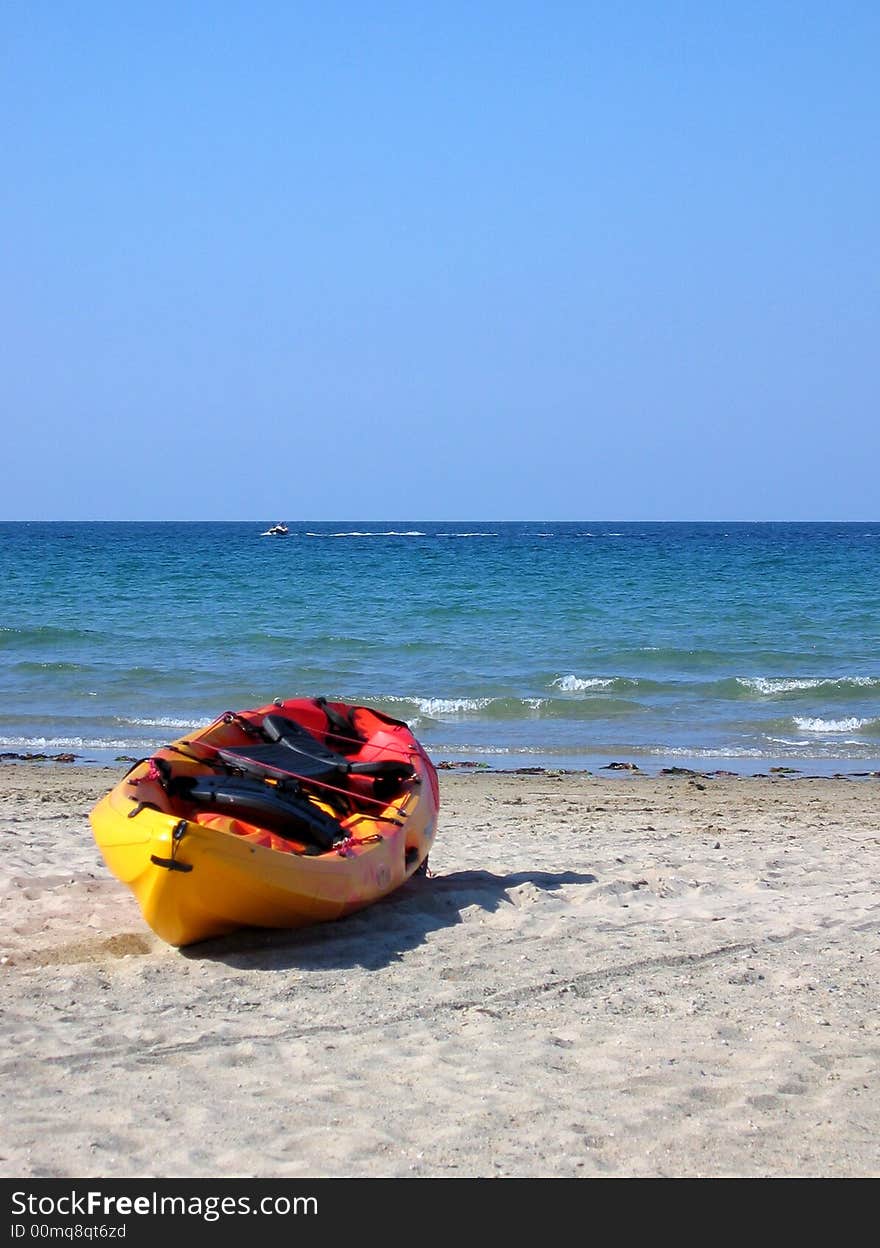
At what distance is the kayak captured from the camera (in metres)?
5.88

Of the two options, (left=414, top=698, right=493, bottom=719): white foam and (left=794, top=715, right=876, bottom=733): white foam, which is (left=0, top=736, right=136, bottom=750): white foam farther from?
(left=794, top=715, right=876, bottom=733): white foam

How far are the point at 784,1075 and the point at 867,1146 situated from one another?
0.61 meters

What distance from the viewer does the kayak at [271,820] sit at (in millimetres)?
5875

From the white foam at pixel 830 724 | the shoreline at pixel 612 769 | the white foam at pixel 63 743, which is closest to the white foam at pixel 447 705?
the shoreline at pixel 612 769

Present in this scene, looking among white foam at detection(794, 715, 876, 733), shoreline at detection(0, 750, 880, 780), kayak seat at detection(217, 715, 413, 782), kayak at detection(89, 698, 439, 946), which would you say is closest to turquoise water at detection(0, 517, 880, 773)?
white foam at detection(794, 715, 876, 733)

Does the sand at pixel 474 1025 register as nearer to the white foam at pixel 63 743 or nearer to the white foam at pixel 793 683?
the white foam at pixel 63 743

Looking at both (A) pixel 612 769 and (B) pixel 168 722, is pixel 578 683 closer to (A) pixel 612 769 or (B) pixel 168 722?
(A) pixel 612 769

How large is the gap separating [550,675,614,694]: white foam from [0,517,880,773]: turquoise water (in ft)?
0.15

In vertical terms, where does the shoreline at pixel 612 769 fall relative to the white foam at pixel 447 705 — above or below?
below

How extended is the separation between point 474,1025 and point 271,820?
6.67ft

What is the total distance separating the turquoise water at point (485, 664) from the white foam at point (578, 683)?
0.15 ft

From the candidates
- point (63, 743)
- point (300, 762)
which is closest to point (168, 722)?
point (63, 743)

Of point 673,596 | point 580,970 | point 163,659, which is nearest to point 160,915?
point 580,970
